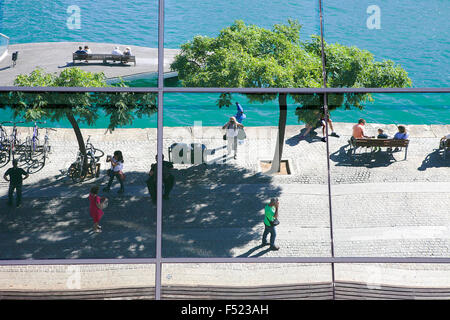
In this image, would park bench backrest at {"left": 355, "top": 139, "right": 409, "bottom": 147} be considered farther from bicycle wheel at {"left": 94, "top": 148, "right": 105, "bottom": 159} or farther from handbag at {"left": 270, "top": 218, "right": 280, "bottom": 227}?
bicycle wheel at {"left": 94, "top": 148, "right": 105, "bottom": 159}

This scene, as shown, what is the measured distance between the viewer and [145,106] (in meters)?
9.72

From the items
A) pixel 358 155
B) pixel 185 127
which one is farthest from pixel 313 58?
pixel 185 127

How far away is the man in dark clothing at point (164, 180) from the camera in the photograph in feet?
30.2

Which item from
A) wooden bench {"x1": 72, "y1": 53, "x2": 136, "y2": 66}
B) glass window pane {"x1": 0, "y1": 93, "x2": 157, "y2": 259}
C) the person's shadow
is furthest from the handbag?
wooden bench {"x1": 72, "y1": 53, "x2": 136, "y2": 66}

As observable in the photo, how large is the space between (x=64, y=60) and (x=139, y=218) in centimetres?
500

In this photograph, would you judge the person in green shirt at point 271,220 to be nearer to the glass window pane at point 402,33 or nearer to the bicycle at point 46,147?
the bicycle at point 46,147

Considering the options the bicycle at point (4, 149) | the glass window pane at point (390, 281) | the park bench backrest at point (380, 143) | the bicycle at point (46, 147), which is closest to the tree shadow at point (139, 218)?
the bicycle at point (46, 147)

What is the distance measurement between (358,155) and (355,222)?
1576 millimetres

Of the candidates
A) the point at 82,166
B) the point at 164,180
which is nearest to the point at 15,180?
the point at 82,166

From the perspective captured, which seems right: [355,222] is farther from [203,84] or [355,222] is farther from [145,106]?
[145,106]

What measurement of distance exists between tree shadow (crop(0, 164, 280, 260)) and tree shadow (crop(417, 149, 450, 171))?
3111mm

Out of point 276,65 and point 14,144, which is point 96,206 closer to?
Answer: point 14,144

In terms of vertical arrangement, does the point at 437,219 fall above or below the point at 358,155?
below

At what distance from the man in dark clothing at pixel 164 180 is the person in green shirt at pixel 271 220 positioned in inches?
69.4
